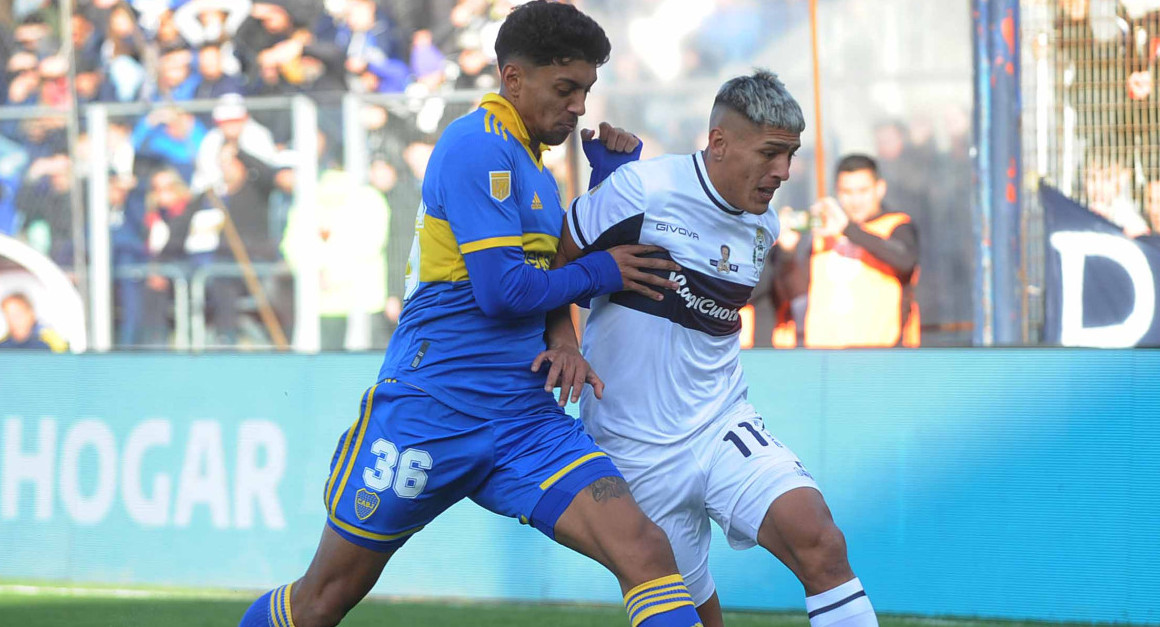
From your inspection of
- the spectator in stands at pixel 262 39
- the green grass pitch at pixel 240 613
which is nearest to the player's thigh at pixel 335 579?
the green grass pitch at pixel 240 613

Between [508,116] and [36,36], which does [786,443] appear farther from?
[36,36]

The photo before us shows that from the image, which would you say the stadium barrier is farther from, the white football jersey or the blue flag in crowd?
the white football jersey

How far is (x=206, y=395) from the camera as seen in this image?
675 centimetres

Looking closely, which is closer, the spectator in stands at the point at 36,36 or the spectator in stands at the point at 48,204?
the spectator in stands at the point at 48,204

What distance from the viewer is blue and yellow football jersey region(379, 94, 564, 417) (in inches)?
140

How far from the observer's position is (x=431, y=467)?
3.62 metres

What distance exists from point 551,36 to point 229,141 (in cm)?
607

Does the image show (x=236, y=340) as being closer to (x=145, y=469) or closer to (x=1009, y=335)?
(x=145, y=469)

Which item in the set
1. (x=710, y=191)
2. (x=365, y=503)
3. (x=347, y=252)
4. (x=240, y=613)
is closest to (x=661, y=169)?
(x=710, y=191)

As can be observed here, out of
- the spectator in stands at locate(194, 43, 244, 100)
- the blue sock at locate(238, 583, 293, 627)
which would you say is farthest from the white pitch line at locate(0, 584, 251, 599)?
the spectator in stands at locate(194, 43, 244, 100)

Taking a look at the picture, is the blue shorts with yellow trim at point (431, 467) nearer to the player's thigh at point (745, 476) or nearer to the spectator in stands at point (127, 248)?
the player's thigh at point (745, 476)

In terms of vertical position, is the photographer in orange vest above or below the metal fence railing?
below

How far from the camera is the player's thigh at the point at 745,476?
3.84 m

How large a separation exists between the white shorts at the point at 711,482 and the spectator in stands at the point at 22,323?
6.07 m
